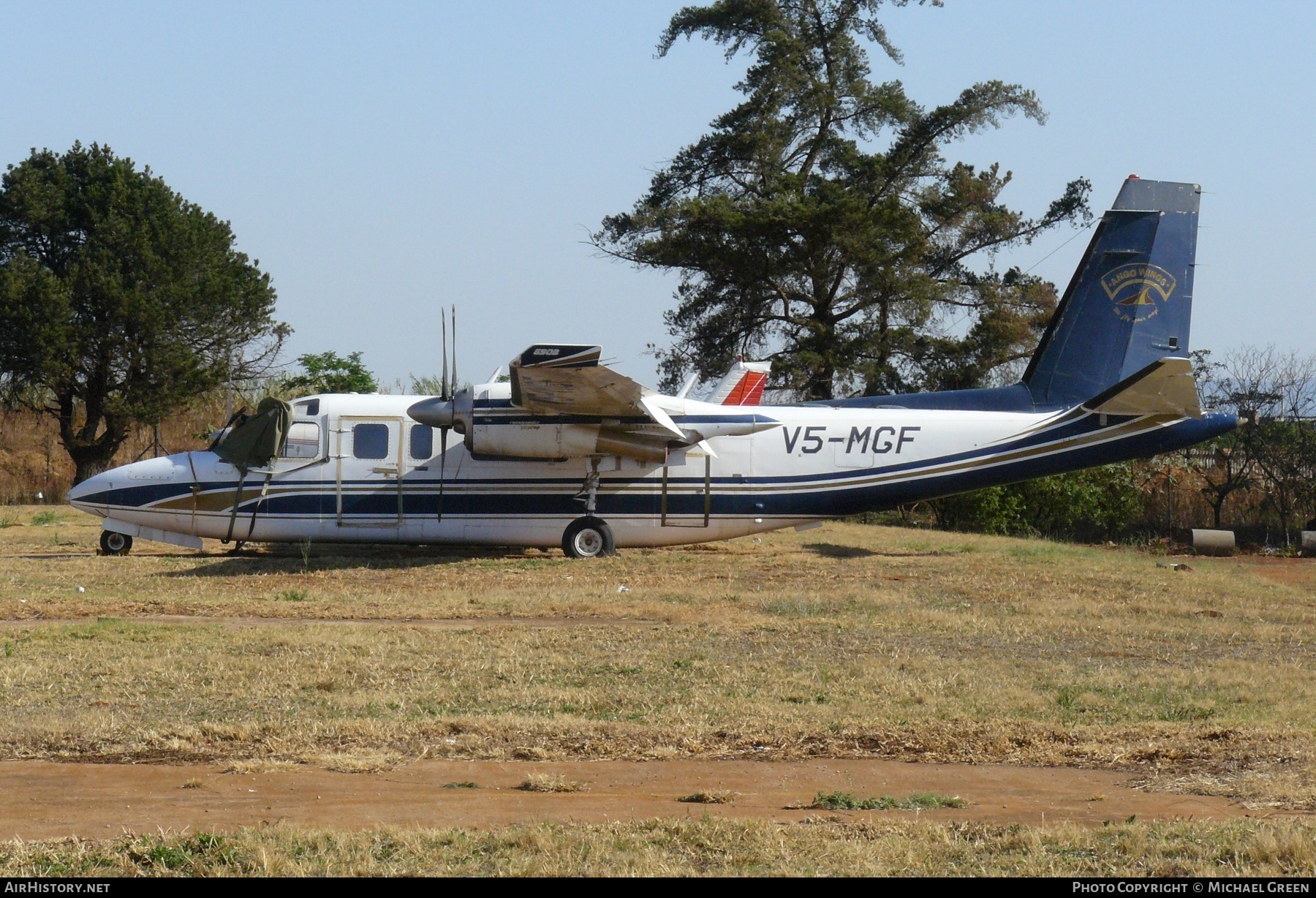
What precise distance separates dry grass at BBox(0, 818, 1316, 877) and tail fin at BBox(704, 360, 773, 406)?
61.4ft

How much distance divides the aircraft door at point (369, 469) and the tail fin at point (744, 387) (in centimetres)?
742

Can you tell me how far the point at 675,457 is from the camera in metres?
19.1

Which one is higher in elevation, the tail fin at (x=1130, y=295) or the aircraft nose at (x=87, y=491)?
the tail fin at (x=1130, y=295)

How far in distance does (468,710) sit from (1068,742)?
389 cm

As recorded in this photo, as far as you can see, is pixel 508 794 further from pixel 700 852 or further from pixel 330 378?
pixel 330 378

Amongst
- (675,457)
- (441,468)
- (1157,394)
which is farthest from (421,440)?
(1157,394)

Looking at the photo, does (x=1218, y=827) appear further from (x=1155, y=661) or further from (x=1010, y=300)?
(x=1010, y=300)

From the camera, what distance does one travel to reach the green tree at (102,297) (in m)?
36.7

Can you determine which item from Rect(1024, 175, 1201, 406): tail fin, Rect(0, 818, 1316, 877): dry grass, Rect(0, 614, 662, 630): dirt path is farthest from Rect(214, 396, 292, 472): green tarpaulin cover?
Rect(0, 818, 1316, 877): dry grass

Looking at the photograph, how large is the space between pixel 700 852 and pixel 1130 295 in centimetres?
1589

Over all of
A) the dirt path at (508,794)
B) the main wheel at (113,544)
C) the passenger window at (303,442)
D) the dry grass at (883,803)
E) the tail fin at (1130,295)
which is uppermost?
the tail fin at (1130,295)

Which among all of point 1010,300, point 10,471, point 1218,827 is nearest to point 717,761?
point 1218,827

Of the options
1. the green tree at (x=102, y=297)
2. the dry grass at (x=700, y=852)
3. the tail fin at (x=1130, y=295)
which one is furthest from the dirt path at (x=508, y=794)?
the green tree at (x=102, y=297)

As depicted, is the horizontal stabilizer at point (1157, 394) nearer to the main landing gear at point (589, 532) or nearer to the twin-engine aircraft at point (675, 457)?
the twin-engine aircraft at point (675, 457)
